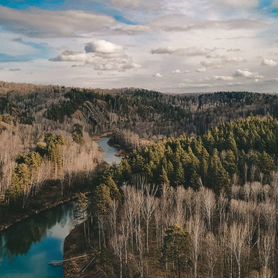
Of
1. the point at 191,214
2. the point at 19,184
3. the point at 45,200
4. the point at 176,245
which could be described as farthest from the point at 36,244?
the point at 176,245

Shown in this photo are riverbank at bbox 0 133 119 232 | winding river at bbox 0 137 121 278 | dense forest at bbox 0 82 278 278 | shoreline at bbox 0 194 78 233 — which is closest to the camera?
dense forest at bbox 0 82 278 278

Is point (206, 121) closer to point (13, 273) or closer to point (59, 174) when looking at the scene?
point (59, 174)

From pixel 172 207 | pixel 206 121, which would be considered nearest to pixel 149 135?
pixel 206 121

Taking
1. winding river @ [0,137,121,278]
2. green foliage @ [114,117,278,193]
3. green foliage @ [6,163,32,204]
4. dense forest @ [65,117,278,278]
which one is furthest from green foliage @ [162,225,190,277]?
green foliage @ [6,163,32,204]

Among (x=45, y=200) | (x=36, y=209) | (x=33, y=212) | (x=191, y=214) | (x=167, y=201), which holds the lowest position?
(x=33, y=212)

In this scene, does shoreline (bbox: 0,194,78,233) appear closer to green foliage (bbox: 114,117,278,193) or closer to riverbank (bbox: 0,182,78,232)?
riverbank (bbox: 0,182,78,232)

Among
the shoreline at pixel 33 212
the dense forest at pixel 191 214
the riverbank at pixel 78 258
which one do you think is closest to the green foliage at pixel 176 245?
the dense forest at pixel 191 214

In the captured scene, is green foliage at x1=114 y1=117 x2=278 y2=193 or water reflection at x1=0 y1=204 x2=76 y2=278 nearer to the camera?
water reflection at x1=0 y1=204 x2=76 y2=278

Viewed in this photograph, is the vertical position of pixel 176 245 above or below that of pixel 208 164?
below

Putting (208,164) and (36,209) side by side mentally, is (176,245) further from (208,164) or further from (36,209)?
(36,209)

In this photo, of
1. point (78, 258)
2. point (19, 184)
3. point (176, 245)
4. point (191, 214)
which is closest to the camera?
point (176, 245)
